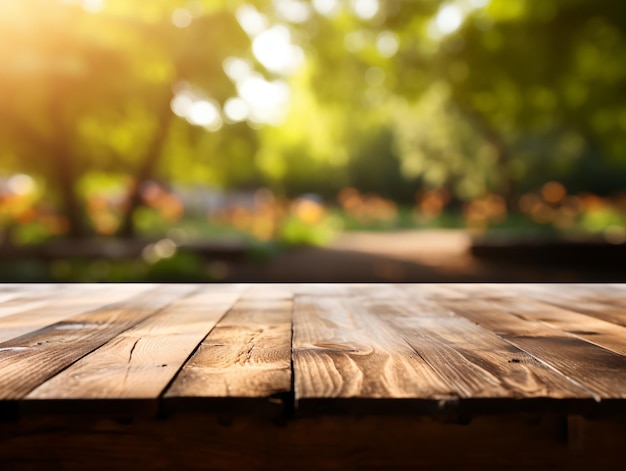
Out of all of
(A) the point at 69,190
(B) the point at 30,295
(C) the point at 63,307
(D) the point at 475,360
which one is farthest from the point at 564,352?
(A) the point at 69,190

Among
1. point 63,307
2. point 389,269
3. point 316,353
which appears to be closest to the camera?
point 316,353

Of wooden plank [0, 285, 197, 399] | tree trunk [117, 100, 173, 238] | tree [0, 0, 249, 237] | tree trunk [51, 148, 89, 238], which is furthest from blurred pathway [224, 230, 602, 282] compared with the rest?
wooden plank [0, 285, 197, 399]

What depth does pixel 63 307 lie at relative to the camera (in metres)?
2.33

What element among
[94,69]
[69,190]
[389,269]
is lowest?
[389,269]

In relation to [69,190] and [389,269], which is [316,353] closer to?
[389,269]

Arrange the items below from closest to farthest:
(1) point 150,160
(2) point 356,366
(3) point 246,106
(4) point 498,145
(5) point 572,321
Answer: (2) point 356,366 < (5) point 572,321 < (1) point 150,160 < (3) point 246,106 < (4) point 498,145

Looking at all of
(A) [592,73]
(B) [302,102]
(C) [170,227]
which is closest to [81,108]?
(C) [170,227]

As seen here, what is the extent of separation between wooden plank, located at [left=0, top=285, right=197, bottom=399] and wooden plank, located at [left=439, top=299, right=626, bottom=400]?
112cm

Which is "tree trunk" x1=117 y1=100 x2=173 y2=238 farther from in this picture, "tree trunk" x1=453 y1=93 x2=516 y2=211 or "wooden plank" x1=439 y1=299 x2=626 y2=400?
"wooden plank" x1=439 y1=299 x2=626 y2=400

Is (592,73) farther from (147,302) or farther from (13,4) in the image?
(147,302)

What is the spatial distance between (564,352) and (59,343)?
52.5 inches

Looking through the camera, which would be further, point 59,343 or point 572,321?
point 572,321

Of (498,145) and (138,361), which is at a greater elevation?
(498,145)

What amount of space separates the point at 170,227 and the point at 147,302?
13.0 metres
